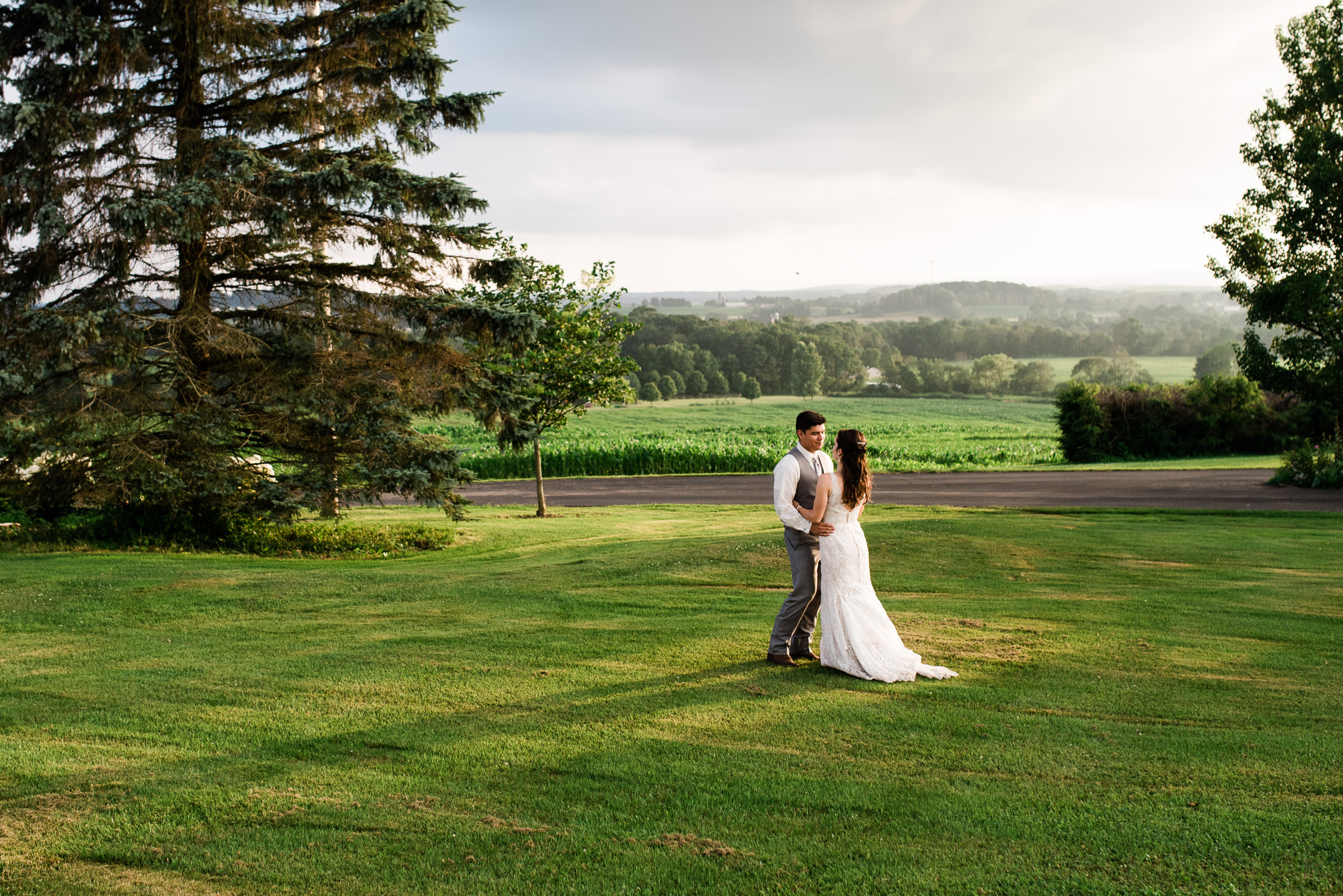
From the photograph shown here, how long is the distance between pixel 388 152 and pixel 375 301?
9.17 ft

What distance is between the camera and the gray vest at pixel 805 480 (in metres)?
7.93

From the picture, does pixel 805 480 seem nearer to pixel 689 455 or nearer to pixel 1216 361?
pixel 689 455

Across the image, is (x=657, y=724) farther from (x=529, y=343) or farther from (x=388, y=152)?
(x=388, y=152)

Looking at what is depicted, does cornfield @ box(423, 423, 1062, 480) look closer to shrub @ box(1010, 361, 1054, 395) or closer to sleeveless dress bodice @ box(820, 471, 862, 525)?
sleeveless dress bodice @ box(820, 471, 862, 525)

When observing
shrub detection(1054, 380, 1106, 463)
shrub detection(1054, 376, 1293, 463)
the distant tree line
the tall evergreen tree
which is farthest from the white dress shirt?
the distant tree line

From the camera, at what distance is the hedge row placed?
3925cm

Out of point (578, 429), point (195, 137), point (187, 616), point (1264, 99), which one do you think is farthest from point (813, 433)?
point (578, 429)

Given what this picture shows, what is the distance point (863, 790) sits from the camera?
540 centimetres

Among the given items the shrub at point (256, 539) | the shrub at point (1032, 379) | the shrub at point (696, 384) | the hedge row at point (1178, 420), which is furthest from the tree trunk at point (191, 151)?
the shrub at point (1032, 379)

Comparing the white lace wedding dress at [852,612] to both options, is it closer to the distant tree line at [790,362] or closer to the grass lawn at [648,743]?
the grass lawn at [648,743]

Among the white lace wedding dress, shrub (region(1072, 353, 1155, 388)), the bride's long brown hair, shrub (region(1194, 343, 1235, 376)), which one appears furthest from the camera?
shrub (region(1194, 343, 1235, 376))

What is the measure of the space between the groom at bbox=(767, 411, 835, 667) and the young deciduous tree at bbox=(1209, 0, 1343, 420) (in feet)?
81.4

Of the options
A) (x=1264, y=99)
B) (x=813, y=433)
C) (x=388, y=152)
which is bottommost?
(x=813, y=433)

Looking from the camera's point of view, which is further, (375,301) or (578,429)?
(578,429)
